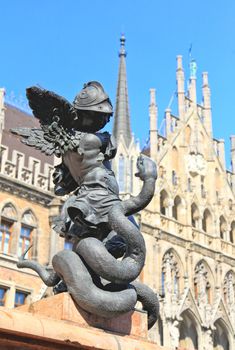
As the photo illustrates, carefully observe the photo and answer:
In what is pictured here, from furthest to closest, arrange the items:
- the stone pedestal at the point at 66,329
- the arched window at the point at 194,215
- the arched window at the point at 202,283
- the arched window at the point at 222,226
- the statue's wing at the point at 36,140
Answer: the arched window at the point at 222,226 → the arched window at the point at 194,215 → the arched window at the point at 202,283 → the statue's wing at the point at 36,140 → the stone pedestal at the point at 66,329

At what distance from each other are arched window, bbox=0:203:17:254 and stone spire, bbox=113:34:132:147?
6.13 meters

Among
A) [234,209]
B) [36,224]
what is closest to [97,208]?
[36,224]

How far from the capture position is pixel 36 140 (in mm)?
4777

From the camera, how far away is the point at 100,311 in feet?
12.7

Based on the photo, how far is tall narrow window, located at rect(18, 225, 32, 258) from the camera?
Result: 60.8ft

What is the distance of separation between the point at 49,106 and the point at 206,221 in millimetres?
21485

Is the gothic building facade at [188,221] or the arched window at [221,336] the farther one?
the arched window at [221,336]

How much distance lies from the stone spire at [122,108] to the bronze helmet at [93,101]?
18.1m

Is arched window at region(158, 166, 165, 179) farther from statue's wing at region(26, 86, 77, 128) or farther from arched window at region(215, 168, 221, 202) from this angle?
statue's wing at region(26, 86, 77, 128)

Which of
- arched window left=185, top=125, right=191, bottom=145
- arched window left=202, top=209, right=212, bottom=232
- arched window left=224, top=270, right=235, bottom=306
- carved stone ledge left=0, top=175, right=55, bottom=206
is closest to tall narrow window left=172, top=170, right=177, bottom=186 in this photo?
arched window left=185, top=125, right=191, bottom=145

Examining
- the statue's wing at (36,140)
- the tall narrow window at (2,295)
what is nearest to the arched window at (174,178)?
the tall narrow window at (2,295)

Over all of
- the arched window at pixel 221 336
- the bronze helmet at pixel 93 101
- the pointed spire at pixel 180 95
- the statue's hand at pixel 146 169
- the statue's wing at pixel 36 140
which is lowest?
the statue's hand at pixel 146 169

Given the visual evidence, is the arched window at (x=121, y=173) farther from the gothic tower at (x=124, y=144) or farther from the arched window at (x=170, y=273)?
the arched window at (x=170, y=273)

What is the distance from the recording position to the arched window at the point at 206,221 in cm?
2525
